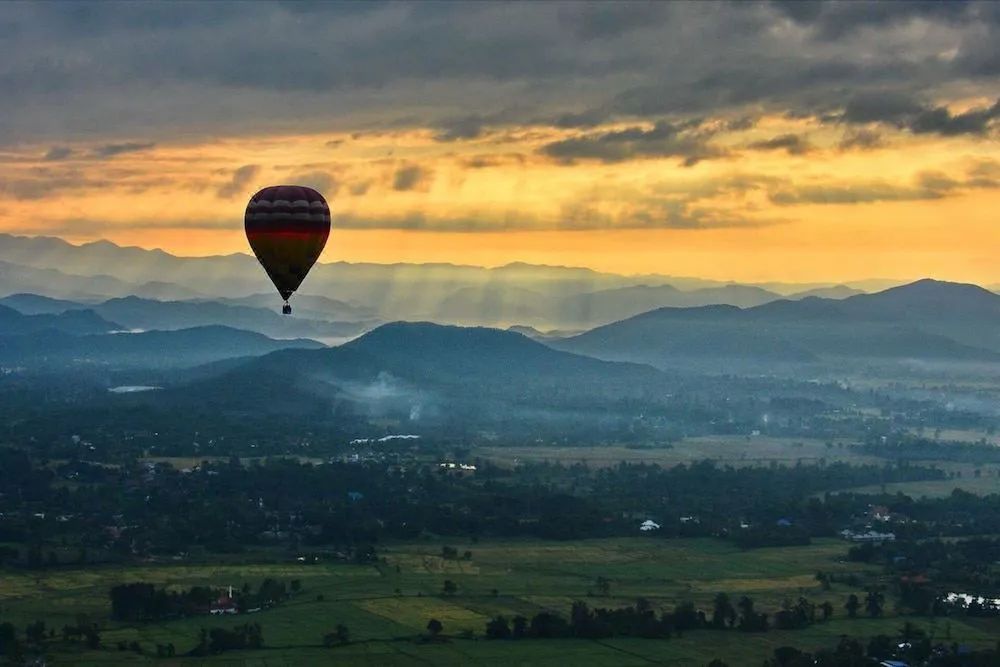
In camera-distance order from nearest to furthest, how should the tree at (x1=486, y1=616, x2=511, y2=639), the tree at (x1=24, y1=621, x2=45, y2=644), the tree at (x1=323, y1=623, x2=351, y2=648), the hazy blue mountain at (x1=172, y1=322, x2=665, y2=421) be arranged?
the tree at (x1=24, y1=621, x2=45, y2=644) < the tree at (x1=323, y1=623, x2=351, y2=648) < the tree at (x1=486, y1=616, x2=511, y2=639) < the hazy blue mountain at (x1=172, y1=322, x2=665, y2=421)

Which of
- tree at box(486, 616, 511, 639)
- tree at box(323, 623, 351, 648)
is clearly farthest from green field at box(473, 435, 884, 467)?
tree at box(323, 623, 351, 648)

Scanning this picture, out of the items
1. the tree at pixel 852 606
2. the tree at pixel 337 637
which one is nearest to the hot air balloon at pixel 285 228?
the tree at pixel 337 637

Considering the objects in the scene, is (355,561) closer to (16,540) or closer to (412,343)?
(16,540)

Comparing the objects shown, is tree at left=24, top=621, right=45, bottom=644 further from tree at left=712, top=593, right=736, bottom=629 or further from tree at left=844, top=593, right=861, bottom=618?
tree at left=844, top=593, right=861, bottom=618

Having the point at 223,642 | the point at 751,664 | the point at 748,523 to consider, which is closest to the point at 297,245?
the point at 223,642

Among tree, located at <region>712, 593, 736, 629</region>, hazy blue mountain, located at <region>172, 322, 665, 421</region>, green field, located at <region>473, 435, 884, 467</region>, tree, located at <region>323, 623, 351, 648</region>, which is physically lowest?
tree, located at <region>323, 623, 351, 648</region>

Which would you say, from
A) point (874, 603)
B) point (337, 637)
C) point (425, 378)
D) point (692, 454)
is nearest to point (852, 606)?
point (874, 603)
